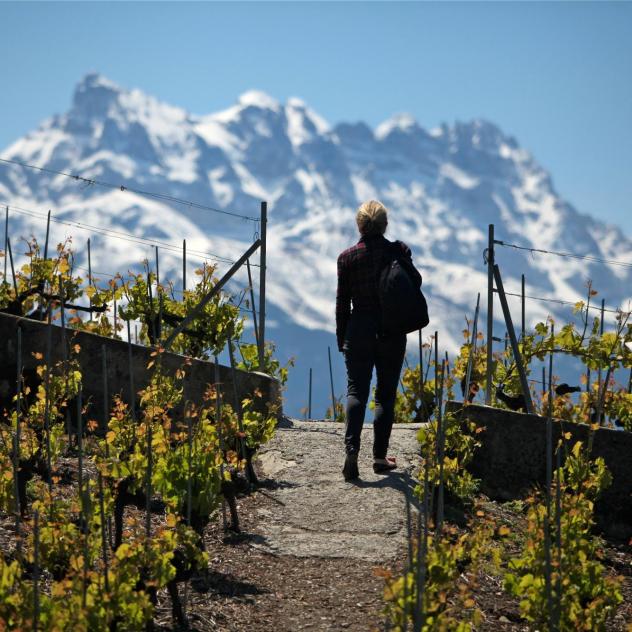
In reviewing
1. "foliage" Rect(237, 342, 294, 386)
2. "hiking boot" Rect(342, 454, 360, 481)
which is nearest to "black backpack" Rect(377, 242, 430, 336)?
"hiking boot" Rect(342, 454, 360, 481)

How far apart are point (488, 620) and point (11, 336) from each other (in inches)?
210

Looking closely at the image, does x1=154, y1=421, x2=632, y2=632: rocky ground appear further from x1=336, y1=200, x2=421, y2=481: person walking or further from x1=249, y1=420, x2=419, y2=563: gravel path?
x1=336, y1=200, x2=421, y2=481: person walking

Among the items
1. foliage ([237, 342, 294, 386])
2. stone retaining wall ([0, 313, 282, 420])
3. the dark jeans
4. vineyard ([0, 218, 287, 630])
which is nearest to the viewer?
vineyard ([0, 218, 287, 630])

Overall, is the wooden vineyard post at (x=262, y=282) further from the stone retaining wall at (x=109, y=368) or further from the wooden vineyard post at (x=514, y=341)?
the wooden vineyard post at (x=514, y=341)

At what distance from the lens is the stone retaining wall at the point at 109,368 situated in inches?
346

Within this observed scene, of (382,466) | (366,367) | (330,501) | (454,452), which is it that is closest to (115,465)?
(330,501)

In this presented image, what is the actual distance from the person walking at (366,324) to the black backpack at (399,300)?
0.08m

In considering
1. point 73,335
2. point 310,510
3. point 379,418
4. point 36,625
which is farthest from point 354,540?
point 73,335

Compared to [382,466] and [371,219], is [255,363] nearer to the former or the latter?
[382,466]

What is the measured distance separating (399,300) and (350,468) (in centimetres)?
127

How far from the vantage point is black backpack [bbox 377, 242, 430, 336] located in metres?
6.84

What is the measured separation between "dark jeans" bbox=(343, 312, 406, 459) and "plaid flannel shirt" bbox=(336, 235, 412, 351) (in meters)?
0.08

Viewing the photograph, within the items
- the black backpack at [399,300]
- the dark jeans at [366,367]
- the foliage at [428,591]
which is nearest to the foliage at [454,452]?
the dark jeans at [366,367]

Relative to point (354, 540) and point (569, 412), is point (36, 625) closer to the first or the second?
point (354, 540)
